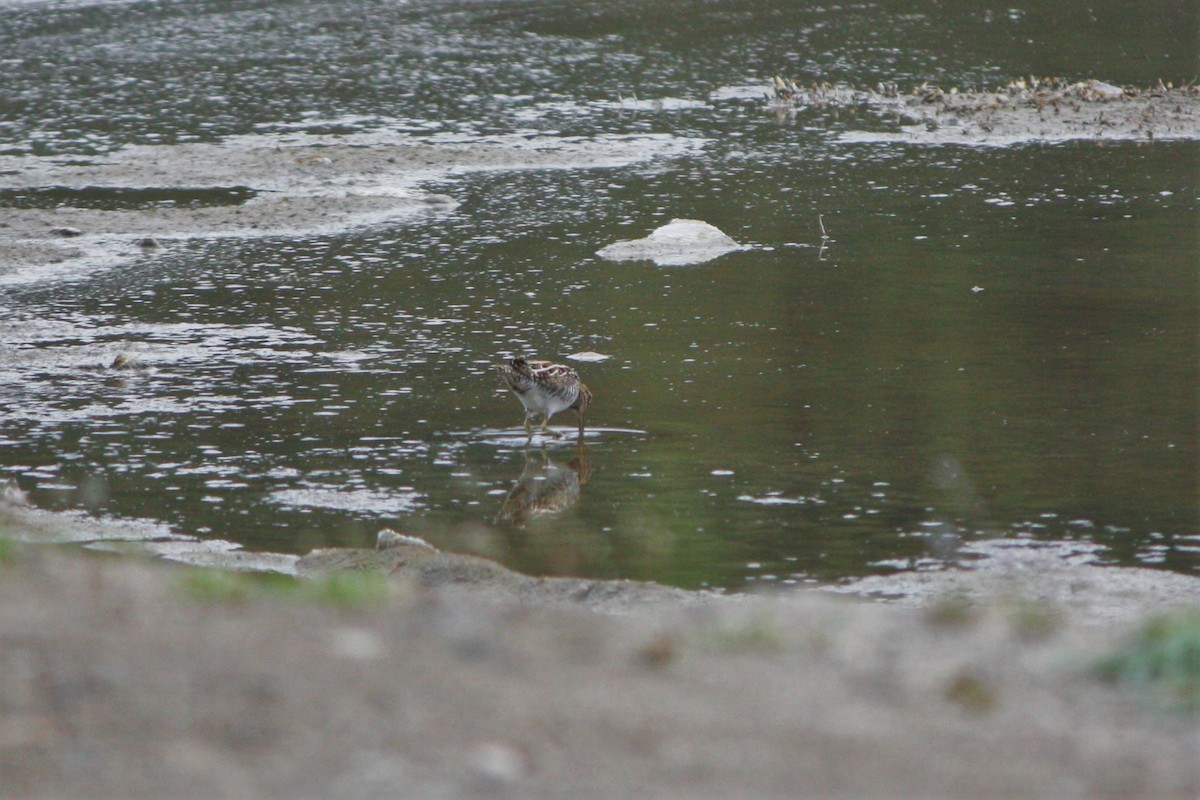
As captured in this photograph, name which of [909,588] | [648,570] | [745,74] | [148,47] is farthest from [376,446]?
[148,47]

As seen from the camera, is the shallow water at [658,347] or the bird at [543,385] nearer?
the shallow water at [658,347]

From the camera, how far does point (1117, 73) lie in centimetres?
3044

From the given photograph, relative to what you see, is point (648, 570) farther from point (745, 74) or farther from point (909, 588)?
point (745, 74)

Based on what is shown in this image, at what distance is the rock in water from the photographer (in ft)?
63.6

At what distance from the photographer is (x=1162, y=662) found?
5895 millimetres

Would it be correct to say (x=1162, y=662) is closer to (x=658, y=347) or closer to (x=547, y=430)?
(x=547, y=430)

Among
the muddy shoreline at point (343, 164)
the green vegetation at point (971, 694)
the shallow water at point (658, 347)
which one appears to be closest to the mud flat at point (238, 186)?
the muddy shoreline at point (343, 164)

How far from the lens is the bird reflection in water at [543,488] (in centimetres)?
1112

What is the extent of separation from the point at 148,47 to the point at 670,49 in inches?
446

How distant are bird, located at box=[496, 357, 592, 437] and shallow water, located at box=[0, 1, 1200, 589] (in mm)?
319

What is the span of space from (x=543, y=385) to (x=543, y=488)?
0.97 metres

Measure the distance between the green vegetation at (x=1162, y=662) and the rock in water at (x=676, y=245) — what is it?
1344 centimetres

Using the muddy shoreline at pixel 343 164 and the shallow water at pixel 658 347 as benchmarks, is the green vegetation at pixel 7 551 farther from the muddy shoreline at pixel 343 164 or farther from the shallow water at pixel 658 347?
the muddy shoreline at pixel 343 164

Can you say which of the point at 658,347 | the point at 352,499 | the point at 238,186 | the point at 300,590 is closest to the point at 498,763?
the point at 300,590
